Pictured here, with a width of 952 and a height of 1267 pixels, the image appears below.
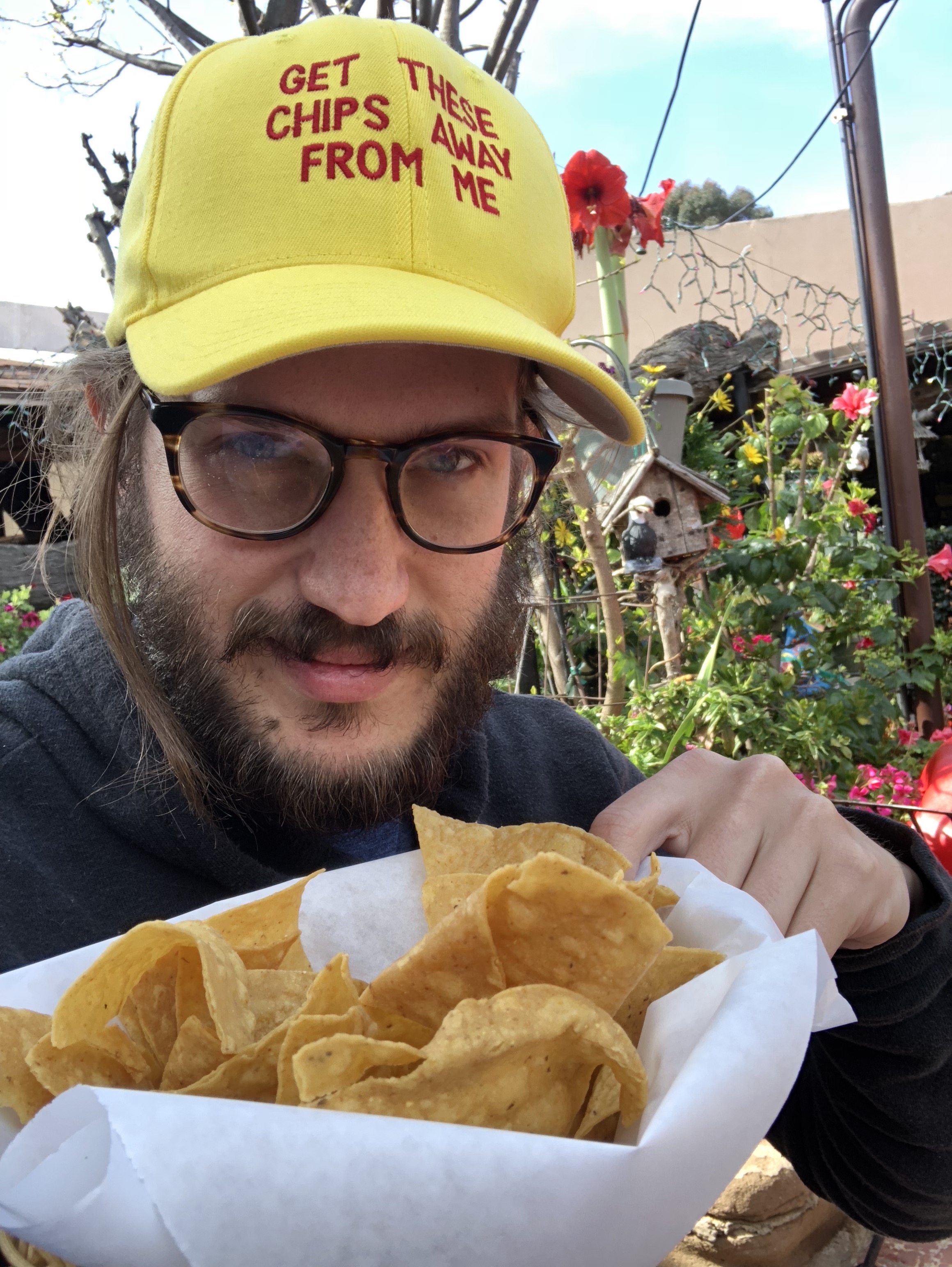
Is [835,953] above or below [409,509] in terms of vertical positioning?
below

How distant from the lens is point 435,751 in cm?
132

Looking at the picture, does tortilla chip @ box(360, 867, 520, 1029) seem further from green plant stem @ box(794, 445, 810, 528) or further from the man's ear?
green plant stem @ box(794, 445, 810, 528)

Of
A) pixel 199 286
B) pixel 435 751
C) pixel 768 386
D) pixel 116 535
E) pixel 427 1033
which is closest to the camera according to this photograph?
pixel 427 1033

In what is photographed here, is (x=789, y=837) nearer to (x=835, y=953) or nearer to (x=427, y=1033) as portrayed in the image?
(x=835, y=953)

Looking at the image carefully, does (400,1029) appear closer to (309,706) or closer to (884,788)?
(309,706)

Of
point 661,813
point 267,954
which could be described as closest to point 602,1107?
point 267,954

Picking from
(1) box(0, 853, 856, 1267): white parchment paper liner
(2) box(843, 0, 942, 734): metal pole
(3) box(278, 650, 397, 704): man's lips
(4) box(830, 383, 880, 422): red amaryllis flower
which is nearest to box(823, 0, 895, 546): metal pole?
(2) box(843, 0, 942, 734): metal pole

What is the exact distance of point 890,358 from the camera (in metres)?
4.67

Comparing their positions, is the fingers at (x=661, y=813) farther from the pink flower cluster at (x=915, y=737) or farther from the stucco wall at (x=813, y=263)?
the stucco wall at (x=813, y=263)

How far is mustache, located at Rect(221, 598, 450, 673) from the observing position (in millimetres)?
1112

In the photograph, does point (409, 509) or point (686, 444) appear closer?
point (409, 509)

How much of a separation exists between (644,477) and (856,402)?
1.39 meters

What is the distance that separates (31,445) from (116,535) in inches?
27.1

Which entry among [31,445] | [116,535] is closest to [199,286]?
[116,535]
